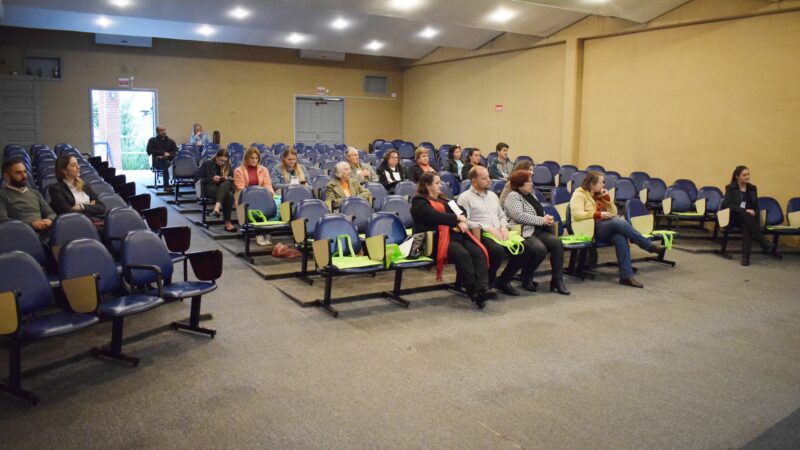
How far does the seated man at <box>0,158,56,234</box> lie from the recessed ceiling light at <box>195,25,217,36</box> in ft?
28.5

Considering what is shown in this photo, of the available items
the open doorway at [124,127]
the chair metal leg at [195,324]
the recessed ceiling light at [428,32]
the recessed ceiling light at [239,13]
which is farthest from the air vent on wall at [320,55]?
the chair metal leg at [195,324]

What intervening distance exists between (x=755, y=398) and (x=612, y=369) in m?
0.81

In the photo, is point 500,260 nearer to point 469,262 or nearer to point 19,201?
point 469,262

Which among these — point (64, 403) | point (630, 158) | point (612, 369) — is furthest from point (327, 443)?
point (630, 158)

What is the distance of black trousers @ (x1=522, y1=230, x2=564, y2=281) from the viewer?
5.87 meters

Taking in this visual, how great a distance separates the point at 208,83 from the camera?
15398 mm

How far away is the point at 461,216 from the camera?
18.2 ft

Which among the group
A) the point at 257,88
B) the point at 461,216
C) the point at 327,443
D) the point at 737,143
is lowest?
the point at 327,443

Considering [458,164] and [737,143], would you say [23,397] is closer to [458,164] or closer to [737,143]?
[458,164]

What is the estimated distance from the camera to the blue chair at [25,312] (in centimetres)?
327

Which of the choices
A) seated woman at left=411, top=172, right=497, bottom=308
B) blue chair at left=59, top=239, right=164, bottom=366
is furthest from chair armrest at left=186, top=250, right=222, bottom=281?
seated woman at left=411, top=172, right=497, bottom=308

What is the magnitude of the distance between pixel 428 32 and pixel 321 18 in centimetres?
246

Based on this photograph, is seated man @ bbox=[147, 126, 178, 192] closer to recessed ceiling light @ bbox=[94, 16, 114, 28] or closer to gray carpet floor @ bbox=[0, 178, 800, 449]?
recessed ceiling light @ bbox=[94, 16, 114, 28]

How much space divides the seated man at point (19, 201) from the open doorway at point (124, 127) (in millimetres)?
10299
